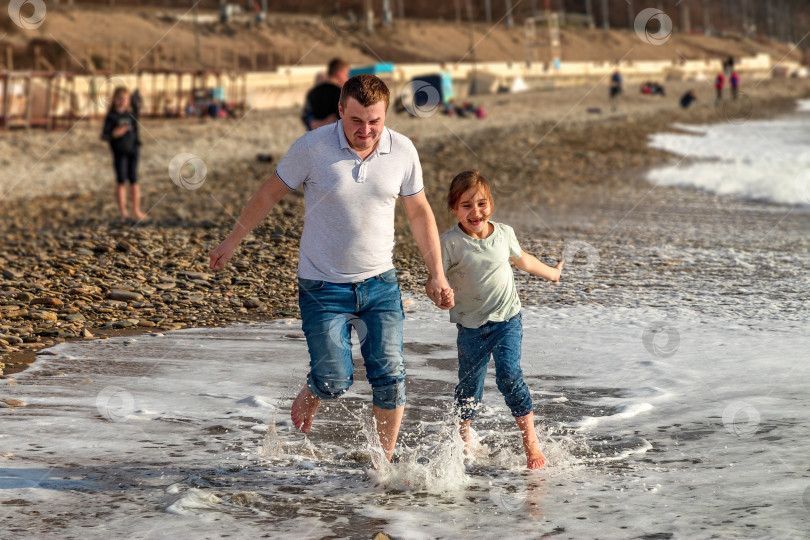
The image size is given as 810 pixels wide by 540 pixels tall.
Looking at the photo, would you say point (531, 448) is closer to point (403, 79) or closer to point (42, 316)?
point (42, 316)

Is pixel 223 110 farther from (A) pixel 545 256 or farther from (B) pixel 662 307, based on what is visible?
(B) pixel 662 307

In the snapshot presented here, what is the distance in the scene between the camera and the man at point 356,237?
4629 millimetres

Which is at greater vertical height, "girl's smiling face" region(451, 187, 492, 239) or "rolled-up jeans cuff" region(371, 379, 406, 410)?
"girl's smiling face" region(451, 187, 492, 239)

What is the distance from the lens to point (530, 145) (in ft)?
85.6

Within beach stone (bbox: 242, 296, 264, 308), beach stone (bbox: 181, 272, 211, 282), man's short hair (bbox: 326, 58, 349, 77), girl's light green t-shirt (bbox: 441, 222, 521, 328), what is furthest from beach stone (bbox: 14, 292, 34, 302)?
girl's light green t-shirt (bbox: 441, 222, 521, 328)

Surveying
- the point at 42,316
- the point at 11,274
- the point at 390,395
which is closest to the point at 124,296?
the point at 42,316

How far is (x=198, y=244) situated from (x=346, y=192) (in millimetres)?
7288

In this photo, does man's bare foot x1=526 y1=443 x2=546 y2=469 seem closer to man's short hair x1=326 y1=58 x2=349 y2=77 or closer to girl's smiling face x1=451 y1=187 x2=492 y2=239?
girl's smiling face x1=451 y1=187 x2=492 y2=239

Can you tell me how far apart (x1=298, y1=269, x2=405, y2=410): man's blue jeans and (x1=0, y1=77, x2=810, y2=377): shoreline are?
291 centimetres

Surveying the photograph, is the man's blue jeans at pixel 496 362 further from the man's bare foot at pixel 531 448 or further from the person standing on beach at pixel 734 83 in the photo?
the person standing on beach at pixel 734 83

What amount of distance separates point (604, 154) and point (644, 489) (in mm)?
21299

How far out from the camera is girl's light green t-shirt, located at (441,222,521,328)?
4.98 meters

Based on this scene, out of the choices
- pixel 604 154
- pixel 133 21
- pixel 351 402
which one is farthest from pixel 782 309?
pixel 133 21

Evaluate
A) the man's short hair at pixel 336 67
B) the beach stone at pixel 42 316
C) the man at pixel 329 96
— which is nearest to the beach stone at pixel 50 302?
the beach stone at pixel 42 316
